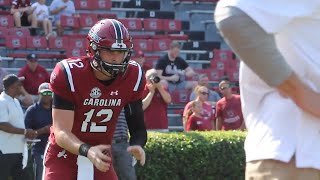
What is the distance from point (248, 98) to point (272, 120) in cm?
13

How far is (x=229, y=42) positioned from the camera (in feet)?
8.51

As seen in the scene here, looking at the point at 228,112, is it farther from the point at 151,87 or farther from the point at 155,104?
the point at 151,87

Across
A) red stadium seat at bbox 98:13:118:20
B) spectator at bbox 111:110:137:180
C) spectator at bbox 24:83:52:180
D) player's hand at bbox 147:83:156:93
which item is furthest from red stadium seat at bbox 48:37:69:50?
spectator at bbox 111:110:137:180

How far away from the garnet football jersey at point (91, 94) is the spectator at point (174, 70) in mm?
9730

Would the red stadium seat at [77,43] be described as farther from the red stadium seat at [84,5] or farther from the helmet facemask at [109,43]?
the helmet facemask at [109,43]

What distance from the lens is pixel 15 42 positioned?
1717 centimetres

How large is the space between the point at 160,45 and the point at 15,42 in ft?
11.2

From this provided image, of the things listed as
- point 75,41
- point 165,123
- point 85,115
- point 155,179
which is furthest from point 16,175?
point 75,41

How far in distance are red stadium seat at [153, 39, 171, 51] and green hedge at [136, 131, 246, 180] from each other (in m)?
7.23

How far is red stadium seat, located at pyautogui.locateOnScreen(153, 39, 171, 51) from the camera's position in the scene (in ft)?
61.5

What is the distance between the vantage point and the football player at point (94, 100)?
16.0ft

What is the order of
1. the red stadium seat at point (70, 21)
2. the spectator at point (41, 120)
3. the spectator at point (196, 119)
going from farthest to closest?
the red stadium seat at point (70, 21)
the spectator at point (196, 119)
the spectator at point (41, 120)

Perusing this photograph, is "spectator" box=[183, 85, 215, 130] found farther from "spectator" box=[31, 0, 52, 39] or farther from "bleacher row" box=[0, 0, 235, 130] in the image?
"spectator" box=[31, 0, 52, 39]

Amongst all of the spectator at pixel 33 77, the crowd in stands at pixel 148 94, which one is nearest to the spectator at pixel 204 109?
the crowd in stands at pixel 148 94
